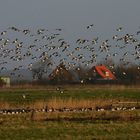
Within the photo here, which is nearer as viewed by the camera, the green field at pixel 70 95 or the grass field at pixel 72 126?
the grass field at pixel 72 126

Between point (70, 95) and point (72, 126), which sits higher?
point (70, 95)

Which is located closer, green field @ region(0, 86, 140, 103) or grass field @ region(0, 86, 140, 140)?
grass field @ region(0, 86, 140, 140)

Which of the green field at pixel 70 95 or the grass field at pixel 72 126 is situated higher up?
the green field at pixel 70 95

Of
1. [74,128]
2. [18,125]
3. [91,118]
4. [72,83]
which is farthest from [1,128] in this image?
[72,83]

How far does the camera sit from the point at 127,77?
91.7 meters

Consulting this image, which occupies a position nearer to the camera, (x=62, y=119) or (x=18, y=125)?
(x=18, y=125)

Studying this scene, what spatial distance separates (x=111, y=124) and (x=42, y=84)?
2706 inches

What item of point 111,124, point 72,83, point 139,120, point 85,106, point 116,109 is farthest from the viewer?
point 72,83

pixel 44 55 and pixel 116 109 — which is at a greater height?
pixel 44 55

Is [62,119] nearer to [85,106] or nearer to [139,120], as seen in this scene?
[139,120]

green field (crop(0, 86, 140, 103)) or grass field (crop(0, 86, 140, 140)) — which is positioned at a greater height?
green field (crop(0, 86, 140, 103))

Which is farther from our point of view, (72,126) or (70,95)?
(70,95)

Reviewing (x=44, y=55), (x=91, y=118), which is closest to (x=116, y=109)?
(x=91, y=118)

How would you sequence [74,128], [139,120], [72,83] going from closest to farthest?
1. [74,128]
2. [139,120]
3. [72,83]
